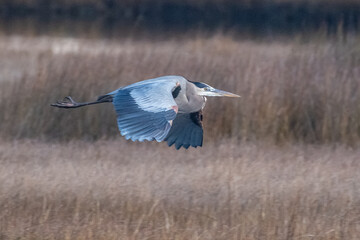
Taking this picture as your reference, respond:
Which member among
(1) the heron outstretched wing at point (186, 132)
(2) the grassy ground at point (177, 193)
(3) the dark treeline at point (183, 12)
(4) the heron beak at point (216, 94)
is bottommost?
(2) the grassy ground at point (177, 193)

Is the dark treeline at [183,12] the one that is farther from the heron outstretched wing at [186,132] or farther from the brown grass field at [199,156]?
the heron outstretched wing at [186,132]

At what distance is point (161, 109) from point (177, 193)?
2.78 ft

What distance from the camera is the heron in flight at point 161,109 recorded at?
3.89m

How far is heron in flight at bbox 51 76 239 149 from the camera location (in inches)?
153

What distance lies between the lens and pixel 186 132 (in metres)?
4.56

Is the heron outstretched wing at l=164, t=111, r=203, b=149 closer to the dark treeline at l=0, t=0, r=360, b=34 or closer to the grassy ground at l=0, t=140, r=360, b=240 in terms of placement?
the grassy ground at l=0, t=140, r=360, b=240

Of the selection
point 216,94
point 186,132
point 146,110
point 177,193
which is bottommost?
point 177,193

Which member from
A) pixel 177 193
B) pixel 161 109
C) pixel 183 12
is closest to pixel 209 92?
pixel 177 193

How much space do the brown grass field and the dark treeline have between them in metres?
5.61

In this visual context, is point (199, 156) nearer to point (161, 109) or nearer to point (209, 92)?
point (209, 92)

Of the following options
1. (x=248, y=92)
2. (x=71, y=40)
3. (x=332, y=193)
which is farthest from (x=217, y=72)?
(x=71, y=40)

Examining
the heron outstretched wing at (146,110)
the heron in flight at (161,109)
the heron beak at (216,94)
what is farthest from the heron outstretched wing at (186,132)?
the heron outstretched wing at (146,110)

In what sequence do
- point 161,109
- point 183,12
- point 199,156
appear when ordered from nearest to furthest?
point 161,109 → point 199,156 → point 183,12

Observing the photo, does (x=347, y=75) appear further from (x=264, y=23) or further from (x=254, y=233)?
(x=264, y=23)
